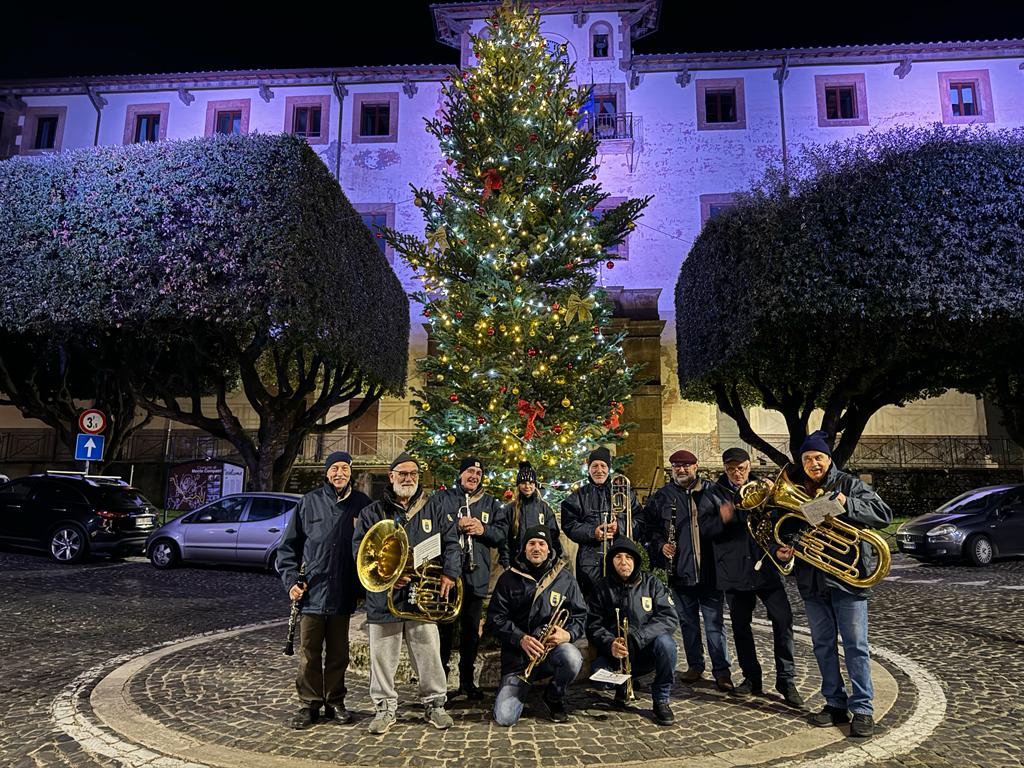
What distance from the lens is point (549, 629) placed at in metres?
4.65

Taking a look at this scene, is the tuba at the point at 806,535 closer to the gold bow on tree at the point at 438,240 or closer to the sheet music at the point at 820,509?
the sheet music at the point at 820,509

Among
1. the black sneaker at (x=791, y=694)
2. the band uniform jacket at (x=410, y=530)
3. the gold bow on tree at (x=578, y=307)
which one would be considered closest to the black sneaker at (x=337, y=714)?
the band uniform jacket at (x=410, y=530)

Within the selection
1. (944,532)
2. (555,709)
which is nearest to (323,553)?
(555,709)

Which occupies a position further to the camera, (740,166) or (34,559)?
(740,166)

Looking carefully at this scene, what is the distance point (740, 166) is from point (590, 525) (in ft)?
77.1

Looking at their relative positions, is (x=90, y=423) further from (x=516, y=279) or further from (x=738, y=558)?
(x=738, y=558)

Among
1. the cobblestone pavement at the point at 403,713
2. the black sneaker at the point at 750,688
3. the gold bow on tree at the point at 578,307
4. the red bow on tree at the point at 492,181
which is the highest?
the red bow on tree at the point at 492,181

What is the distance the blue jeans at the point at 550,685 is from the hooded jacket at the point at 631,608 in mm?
360

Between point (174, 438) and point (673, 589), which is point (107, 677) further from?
point (174, 438)

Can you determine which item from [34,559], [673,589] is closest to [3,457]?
[34,559]

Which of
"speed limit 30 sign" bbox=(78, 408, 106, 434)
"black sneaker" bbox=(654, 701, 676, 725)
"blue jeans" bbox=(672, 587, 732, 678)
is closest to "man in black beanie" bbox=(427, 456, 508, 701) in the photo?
"black sneaker" bbox=(654, 701, 676, 725)

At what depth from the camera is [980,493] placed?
48.4ft

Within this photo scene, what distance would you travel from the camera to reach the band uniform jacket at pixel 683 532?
5336mm

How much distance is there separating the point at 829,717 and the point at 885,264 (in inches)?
408
